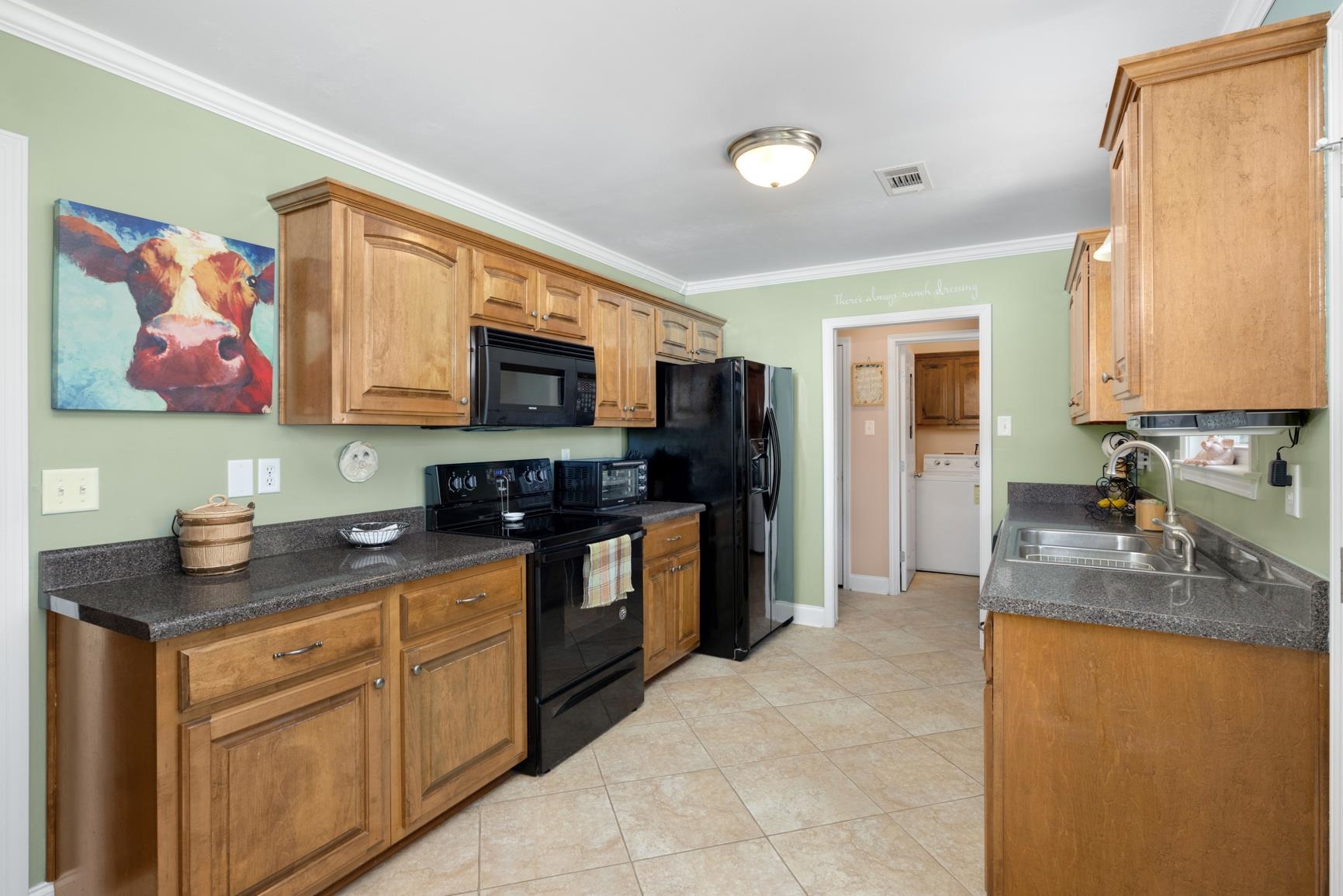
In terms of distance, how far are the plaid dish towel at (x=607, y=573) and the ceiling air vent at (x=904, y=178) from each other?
6.08 feet

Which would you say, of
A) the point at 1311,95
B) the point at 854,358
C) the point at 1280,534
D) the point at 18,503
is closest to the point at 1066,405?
the point at 854,358

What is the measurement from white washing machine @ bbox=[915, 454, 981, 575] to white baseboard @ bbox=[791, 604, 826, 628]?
191 cm

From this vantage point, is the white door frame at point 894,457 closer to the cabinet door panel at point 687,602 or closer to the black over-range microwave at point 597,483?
the cabinet door panel at point 687,602

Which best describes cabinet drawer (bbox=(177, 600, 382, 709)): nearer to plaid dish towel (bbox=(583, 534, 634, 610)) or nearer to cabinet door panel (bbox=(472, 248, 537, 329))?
plaid dish towel (bbox=(583, 534, 634, 610))

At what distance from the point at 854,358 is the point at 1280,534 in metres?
3.95

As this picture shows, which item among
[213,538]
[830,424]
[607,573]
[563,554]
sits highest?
[830,424]

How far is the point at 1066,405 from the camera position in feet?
12.1

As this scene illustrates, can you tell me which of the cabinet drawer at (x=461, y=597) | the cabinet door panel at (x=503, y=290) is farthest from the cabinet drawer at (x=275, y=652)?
the cabinet door panel at (x=503, y=290)

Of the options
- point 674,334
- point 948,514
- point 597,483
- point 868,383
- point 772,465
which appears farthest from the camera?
point 948,514

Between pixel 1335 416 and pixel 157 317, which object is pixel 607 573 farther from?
pixel 1335 416

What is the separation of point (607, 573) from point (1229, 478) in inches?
81.7

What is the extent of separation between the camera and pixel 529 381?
281cm

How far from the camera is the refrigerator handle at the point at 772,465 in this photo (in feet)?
13.1

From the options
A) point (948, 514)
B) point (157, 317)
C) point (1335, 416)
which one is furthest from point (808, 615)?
point (157, 317)
